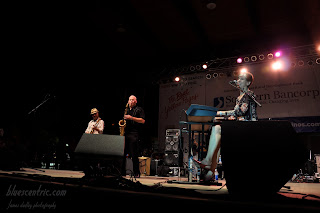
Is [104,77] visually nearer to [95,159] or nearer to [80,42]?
[80,42]

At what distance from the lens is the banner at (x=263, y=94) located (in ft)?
22.7

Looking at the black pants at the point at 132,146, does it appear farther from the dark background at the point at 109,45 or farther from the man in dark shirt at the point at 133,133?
the dark background at the point at 109,45

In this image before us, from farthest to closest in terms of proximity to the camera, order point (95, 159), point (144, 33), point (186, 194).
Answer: point (144, 33)
point (95, 159)
point (186, 194)

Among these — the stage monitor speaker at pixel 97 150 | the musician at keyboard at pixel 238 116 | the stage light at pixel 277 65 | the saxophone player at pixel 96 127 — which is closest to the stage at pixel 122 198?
the stage monitor speaker at pixel 97 150

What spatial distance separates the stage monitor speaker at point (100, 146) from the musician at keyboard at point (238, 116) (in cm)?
103

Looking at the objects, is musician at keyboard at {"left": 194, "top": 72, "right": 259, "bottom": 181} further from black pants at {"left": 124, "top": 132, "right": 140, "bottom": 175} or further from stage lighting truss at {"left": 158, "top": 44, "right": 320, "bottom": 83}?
stage lighting truss at {"left": 158, "top": 44, "right": 320, "bottom": 83}

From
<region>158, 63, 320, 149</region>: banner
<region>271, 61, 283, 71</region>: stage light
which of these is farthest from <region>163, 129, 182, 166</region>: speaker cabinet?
<region>271, 61, 283, 71</region>: stage light

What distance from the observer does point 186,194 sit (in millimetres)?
1296

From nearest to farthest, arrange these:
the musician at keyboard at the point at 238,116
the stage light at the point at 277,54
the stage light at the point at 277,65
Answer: the musician at keyboard at the point at 238,116 → the stage light at the point at 277,54 → the stage light at the point at 277,65

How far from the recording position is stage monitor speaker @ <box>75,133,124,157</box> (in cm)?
253

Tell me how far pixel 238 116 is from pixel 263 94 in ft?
17.2

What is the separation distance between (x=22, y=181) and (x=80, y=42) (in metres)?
6.26

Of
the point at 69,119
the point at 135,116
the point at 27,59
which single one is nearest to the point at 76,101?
the point at 69,119

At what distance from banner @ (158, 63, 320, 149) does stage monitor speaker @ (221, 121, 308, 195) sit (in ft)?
16.2
